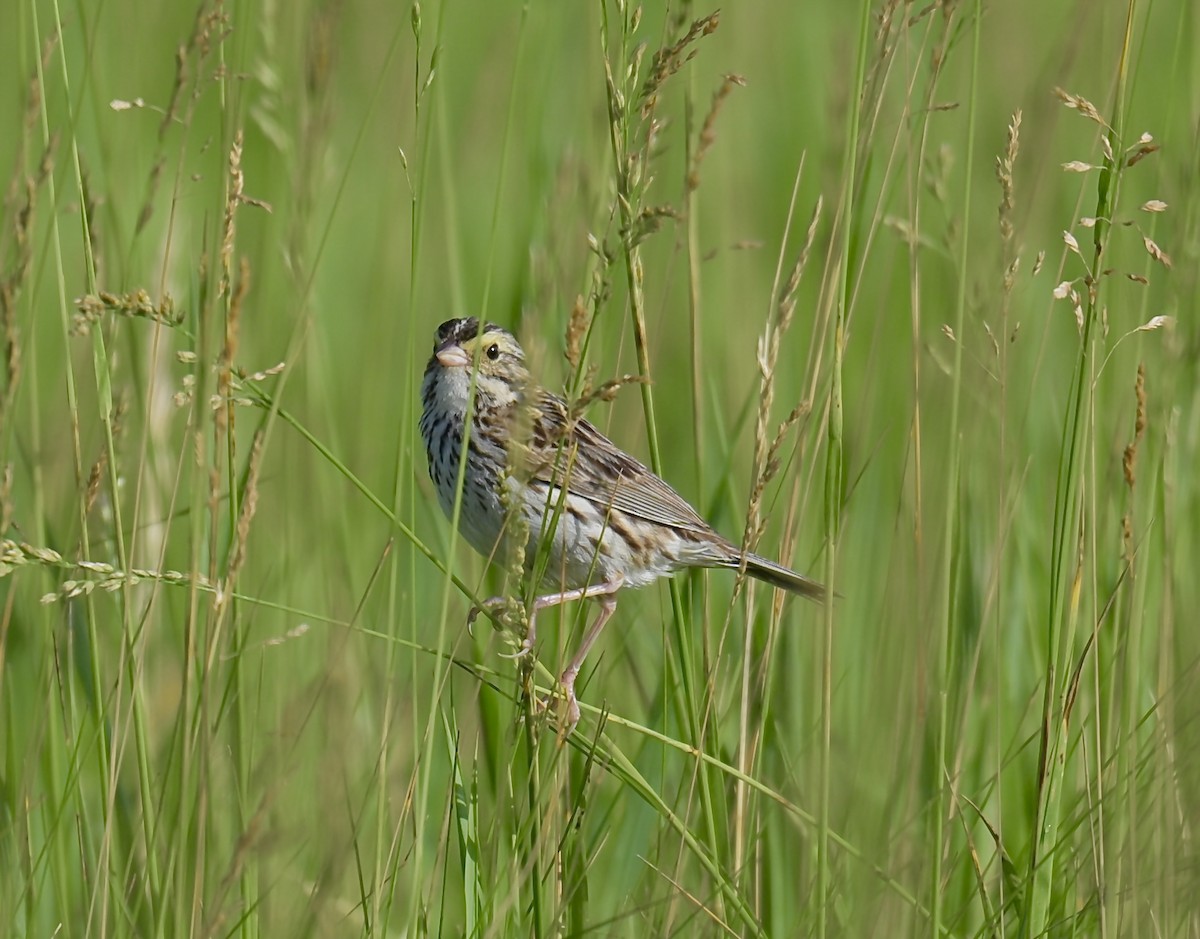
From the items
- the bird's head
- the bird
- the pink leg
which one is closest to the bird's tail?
the bird

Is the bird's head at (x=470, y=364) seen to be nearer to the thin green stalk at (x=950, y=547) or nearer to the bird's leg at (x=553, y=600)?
the bird's leg at (x=553, y=600)

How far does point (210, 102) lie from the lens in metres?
8.45

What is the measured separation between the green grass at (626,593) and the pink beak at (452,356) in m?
0.20

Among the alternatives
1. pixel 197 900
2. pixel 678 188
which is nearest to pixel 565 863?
pixel 197 900

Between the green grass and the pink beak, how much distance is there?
20 centimetres

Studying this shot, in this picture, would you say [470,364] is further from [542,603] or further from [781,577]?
[781,577]

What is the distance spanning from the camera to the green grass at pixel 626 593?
247 cm

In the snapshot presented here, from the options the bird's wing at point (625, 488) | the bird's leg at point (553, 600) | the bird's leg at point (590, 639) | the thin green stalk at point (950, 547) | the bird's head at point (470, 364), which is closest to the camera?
the bird's leg at point (553, 600)

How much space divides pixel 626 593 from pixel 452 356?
3.99 ft

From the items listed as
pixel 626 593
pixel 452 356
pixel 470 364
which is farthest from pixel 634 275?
pixel 626 593

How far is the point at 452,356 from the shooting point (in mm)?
3975

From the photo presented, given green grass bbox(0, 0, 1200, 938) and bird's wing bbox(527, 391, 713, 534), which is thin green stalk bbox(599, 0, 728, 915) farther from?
bird's wing bbox(527, 391, 713, 534)

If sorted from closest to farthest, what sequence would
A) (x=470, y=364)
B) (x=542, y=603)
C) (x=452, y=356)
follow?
(x=542, y=603)
(x=452, y=356)
(x=470, y=364)

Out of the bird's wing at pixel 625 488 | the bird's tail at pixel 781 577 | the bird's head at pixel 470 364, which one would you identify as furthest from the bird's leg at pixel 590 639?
the bird's head at pixel 470 364
